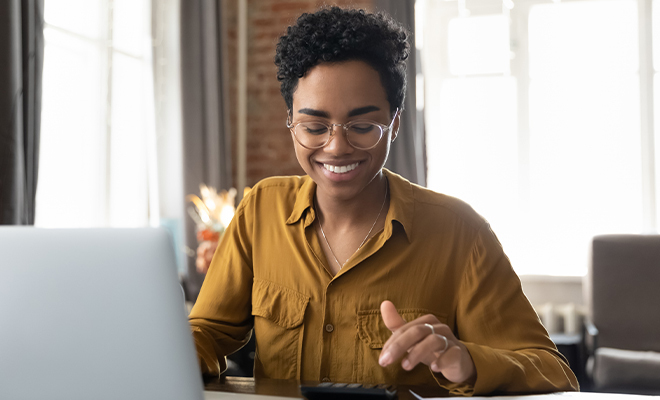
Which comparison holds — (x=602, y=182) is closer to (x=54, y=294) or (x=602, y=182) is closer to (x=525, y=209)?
(x=525, y=209)

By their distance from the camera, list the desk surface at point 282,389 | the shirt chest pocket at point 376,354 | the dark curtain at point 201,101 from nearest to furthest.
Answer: the desk surface at point 282,389 < the shirt chest pocket at point 376,354 < the dark curtain at point 201,101

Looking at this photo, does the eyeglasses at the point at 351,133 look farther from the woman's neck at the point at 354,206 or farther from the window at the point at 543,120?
the window at the point at 543,120

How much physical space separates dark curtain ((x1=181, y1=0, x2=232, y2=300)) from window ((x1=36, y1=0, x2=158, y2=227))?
0.21 m

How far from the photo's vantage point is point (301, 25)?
51.7 inches

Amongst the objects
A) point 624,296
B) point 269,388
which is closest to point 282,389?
point 269,388

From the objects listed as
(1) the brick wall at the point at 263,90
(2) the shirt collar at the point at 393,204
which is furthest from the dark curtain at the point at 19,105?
(1) the brick wall at the point at 263,90

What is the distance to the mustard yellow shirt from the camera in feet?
3.93

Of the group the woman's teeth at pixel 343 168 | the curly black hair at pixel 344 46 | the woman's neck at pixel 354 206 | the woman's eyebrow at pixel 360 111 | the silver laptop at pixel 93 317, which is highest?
the curly black hair at pixel 344 46

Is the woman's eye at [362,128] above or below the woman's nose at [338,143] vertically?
above

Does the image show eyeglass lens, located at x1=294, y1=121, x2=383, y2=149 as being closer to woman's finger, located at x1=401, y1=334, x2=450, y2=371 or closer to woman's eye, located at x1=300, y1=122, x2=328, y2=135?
woman's eye, located at x1=300, y1=122, x2=328, y2=135

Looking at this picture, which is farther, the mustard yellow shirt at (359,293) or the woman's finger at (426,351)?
the mustard yellow shirt at (359,293)

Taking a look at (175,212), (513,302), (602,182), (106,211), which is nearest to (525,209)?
(602,182)

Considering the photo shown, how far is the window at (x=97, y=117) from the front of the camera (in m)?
→ 2.82

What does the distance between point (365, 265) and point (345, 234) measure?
12 cm
